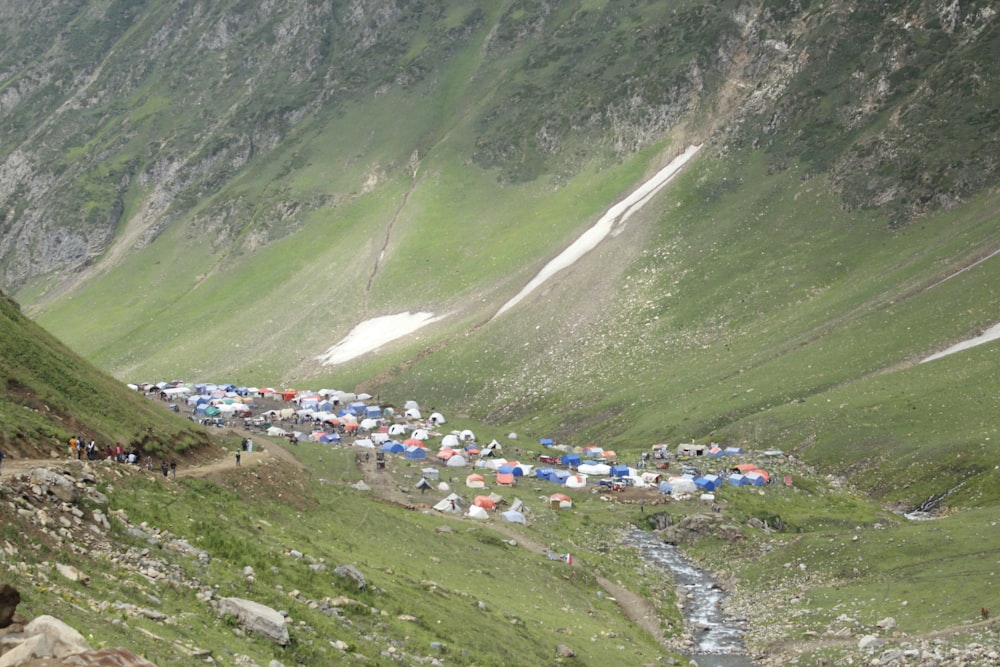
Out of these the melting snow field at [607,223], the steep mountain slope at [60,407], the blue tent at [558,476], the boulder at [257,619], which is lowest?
the boulder at [257,619]

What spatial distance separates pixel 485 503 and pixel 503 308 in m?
83.6

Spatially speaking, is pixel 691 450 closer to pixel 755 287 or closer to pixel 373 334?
pixel 755 287

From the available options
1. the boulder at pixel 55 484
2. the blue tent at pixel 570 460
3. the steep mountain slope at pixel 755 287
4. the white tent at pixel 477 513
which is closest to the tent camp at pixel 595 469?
the blue tent at pixel 570 460

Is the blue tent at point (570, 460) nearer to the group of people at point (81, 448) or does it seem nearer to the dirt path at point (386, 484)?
the dirt path at point (386, 484)

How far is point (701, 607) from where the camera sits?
206 feet

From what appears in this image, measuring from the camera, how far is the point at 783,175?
6516 inches

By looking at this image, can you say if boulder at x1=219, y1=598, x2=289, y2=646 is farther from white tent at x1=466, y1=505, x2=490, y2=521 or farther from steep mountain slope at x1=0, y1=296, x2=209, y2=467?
white tent at x1=466, y1=505, x2=490, y2=521

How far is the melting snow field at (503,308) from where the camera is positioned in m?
166

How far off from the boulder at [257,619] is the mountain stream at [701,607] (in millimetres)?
27743

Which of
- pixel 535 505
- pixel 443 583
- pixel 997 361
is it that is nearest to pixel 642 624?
pixel 443 583

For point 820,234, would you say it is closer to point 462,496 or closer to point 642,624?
point 462,496

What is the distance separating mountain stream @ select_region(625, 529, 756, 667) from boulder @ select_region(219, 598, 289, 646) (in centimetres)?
2774

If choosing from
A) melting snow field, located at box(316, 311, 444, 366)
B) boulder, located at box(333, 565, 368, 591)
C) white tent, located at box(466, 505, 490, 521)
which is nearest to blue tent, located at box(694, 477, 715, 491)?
white tent, located at box(466, 505, 490, 521)

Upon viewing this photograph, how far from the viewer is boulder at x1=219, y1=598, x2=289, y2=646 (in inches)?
1219
